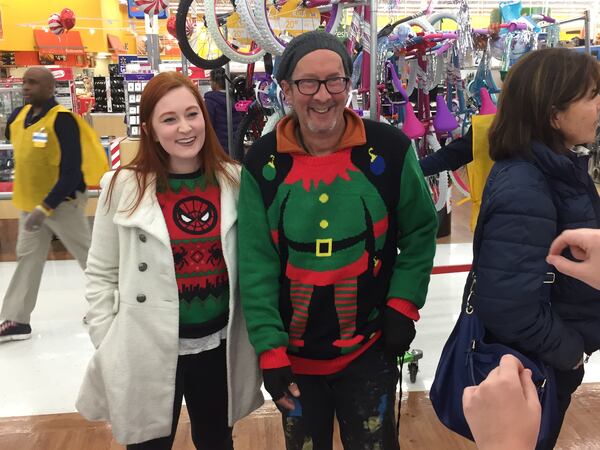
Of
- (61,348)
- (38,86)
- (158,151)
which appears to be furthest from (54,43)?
(158,151)

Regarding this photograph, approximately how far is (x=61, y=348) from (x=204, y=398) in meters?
2.19

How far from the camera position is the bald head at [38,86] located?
127 inches

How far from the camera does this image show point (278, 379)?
147 cm

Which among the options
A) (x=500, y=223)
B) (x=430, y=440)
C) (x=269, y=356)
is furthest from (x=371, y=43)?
(x=430, y=440)

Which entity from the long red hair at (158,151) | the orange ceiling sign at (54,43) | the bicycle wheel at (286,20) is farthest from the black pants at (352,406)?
the orange ceiling sign at (54,43)

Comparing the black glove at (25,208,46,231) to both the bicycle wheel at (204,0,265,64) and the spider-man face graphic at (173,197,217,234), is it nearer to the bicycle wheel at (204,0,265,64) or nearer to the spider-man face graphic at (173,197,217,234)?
the bicycle wheel at (204,0,265,64)

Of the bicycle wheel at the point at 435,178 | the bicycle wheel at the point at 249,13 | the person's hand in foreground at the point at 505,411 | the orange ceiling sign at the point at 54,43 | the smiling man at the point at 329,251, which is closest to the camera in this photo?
the person's hand in foreground at the point at 505,411

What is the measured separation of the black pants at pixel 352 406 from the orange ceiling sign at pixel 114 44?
68.3 ft

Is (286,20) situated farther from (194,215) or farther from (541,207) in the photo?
(541,207)

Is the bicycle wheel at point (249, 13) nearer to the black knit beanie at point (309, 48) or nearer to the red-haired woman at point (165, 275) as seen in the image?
the red-haired woman at point (165, 275)

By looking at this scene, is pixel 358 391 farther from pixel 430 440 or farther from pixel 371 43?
pixel 371 43

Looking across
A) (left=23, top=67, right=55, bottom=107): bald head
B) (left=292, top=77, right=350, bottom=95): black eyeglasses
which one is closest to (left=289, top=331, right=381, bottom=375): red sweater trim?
(left=292, top=77, right=350, bottom=95): black eyeglasses

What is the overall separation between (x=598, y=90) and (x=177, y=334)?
1.28 metres

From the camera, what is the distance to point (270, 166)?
59.6 inches
